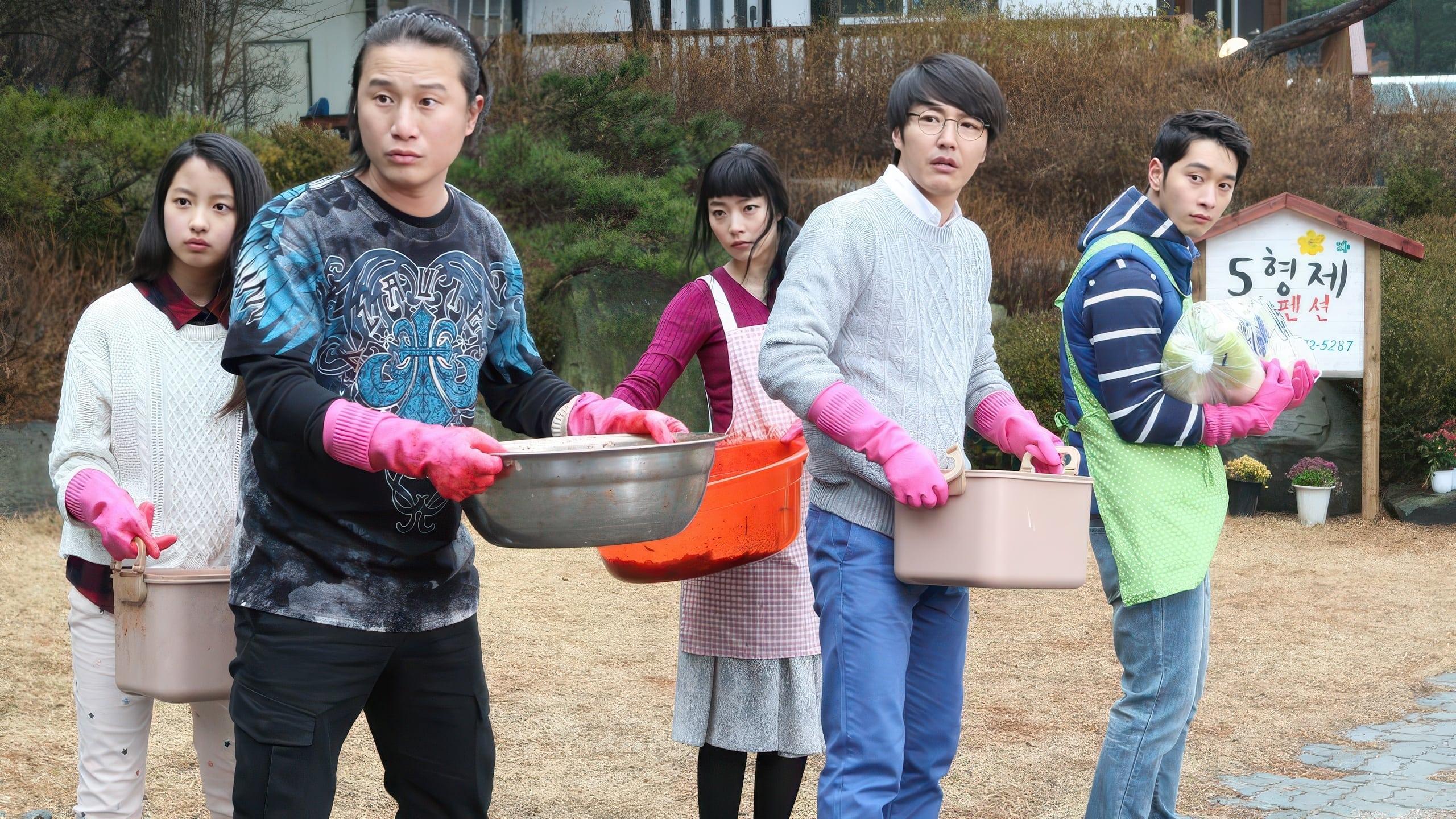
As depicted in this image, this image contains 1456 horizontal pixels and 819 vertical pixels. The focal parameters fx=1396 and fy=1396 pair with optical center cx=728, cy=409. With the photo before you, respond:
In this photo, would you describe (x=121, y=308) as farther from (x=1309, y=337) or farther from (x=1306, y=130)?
(x=1306, y=130)

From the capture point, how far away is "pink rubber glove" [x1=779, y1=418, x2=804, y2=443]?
3.20 m

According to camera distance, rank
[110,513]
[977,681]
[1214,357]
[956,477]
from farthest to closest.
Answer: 1. [977,681]
2. [1214,357]
3. [110,513]
4. [956,477]

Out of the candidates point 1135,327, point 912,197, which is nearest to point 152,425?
point 912,197

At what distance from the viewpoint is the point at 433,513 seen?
2.20 meters

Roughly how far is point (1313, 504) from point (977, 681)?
4550mm

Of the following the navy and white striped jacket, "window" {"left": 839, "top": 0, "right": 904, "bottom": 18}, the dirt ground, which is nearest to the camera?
the navy and white striped jacket

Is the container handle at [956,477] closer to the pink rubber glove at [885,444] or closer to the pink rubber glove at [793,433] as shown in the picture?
the pink rubber glove at [885,444]

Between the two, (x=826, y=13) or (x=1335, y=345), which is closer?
(x=1335, y=345)

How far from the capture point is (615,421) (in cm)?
235

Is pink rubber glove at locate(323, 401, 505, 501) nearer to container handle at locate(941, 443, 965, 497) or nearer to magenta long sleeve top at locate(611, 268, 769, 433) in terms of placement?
container handle at locate(941, 443, 965, 497)

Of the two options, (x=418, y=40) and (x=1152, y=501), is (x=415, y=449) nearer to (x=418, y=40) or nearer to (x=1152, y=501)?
(x=418, y=40)

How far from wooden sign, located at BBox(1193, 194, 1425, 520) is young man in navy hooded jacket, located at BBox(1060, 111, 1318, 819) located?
580cm

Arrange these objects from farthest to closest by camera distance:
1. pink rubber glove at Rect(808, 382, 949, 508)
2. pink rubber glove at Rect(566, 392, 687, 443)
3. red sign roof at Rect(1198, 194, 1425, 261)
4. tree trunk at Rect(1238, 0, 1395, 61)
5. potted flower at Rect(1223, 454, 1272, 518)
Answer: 1. tree trunk at Rect(1238, 0, 1395, 61)
2. potted flower at Rect(1223, 454, 1272, 518)
3. red sign roof at Rect(1198, 194, 1425, 261)
4. pink rubber glove at Rect(808, 382, 949, 508)
5. pink rubber glove at Rect(566, 392, 687, 443)

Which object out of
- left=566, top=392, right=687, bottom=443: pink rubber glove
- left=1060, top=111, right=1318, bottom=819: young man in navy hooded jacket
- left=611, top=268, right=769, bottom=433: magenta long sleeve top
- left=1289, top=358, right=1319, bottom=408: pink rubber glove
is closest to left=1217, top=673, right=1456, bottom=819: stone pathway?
left=1060, top=111, right=1318, bottom=819: young man in navy hooded jacket
